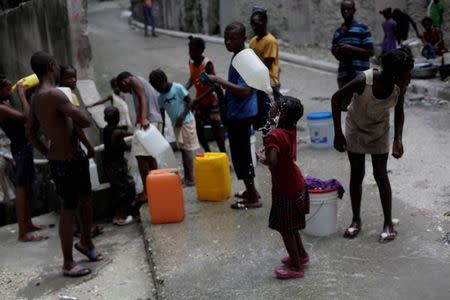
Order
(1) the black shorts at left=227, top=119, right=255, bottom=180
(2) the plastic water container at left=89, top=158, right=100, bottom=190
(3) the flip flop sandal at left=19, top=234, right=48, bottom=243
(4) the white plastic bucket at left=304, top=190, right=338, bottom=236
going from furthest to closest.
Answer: (2) the plastic water container at left=89, top=158, right=100, bottom=190, (3) the flip flop sandal at left=19, top=234, right=48, bottom=243, (1) the black shorts at left=227, top=119, right=255, bottom=180, (4) the white plastic bucket at left=304, top=190, right=338, bottom=236

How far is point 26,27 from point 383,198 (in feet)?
25.4

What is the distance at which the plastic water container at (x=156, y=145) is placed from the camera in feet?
19.5

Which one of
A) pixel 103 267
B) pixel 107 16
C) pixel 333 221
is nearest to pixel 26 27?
pixel 103 267

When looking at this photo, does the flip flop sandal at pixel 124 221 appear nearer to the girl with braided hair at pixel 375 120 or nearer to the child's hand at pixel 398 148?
the girl with braided hair at pixel 375 120

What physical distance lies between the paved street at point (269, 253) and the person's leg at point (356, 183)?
0.11 m

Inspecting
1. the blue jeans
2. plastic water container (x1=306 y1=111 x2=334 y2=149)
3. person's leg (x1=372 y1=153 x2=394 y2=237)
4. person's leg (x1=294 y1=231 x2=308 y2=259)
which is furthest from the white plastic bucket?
the blue jeans

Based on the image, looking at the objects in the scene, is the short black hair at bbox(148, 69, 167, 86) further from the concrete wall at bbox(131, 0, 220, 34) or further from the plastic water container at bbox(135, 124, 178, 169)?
the concrete wall at bbox(131, 0, 220, 34)

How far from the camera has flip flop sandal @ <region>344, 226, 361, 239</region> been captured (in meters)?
4.77

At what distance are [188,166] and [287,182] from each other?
2510mm

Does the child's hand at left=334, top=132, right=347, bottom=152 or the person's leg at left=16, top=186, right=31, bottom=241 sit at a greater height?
the child's hand at left=334, top=132, right=347, bottom=152

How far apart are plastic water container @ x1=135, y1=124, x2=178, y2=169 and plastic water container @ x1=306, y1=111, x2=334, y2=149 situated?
1841 mm

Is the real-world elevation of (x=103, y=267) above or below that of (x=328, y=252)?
below

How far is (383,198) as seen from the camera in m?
Result: 4.66

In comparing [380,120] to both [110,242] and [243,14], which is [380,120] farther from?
[243,14]
